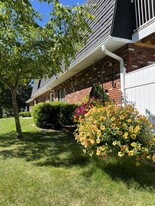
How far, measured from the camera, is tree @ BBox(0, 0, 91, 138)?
595 cm

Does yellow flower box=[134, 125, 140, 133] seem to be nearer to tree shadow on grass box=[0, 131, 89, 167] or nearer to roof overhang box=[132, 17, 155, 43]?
tree shadow on grass box=[0, 131, 89, 167]


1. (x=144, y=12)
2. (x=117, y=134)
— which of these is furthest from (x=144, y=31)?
(x=117, y=134)

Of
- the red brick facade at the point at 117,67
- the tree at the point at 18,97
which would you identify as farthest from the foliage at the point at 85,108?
the tree at the point at 18,97

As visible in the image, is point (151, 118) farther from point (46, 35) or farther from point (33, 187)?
point (46, 35)

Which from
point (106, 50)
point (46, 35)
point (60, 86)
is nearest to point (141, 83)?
point (106, 50)

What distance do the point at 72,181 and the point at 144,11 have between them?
16.2ft

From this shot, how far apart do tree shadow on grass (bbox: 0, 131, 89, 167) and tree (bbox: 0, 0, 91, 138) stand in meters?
2.46

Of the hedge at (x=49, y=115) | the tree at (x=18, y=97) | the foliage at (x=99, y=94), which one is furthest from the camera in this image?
the tree at (x=18, y=97)

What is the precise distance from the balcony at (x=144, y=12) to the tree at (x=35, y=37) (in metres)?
1.49

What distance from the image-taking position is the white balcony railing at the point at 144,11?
527 cm

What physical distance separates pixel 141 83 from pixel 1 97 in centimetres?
3320

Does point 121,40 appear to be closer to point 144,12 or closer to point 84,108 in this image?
point 144,12

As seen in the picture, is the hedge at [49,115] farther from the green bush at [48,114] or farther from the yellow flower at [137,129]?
the yellow flower at [137,129]

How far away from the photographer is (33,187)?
3527mm
